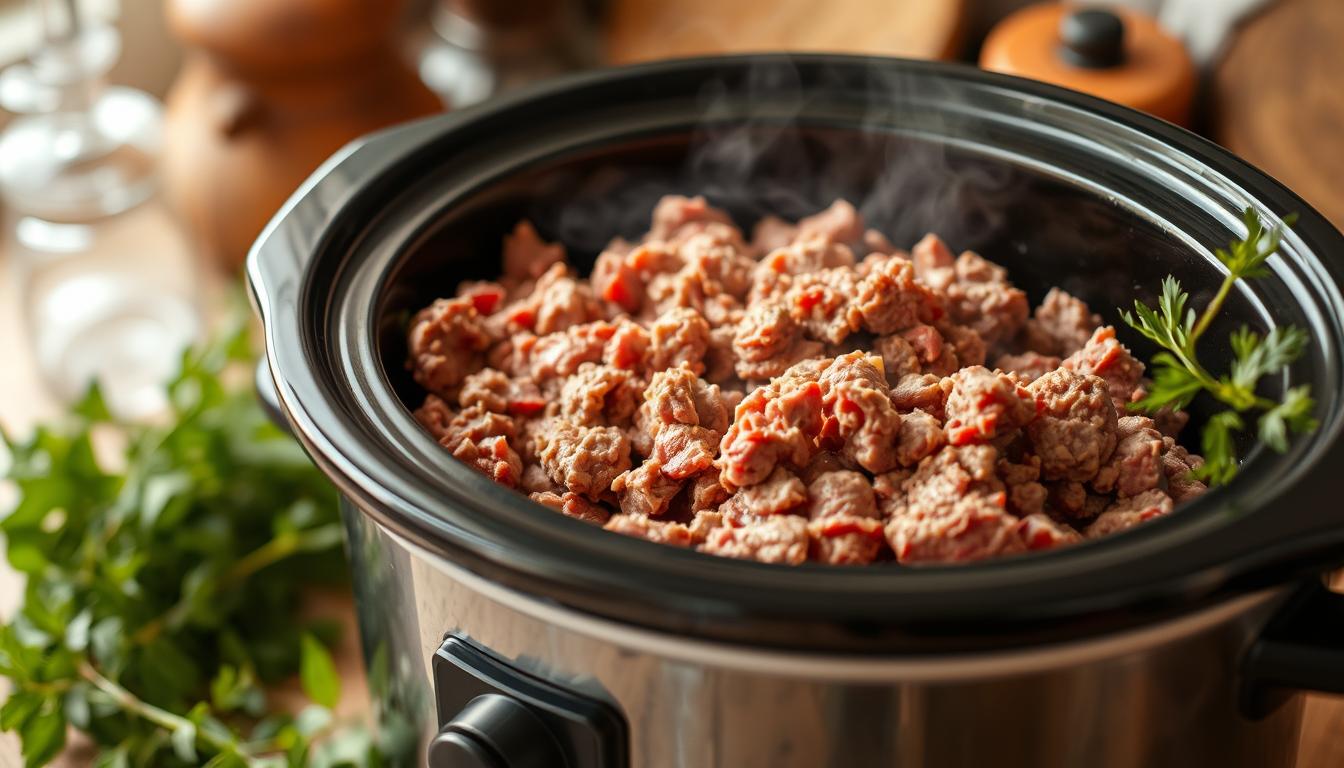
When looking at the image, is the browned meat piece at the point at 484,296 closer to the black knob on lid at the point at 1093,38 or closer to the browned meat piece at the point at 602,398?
the browned meat piece at the point at 602,398

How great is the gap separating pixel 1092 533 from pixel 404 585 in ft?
1.69

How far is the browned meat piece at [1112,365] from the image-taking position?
45.9 inches

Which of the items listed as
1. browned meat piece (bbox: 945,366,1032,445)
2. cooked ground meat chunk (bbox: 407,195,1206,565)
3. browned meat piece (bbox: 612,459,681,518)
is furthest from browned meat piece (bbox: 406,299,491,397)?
browned meat piece (bbox: 945,366,1032,445)

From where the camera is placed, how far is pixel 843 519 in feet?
3.23

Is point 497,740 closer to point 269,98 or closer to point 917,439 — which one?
point 917,439

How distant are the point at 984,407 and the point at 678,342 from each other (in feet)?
0.92

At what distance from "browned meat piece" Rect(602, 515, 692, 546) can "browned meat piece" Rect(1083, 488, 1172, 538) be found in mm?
299

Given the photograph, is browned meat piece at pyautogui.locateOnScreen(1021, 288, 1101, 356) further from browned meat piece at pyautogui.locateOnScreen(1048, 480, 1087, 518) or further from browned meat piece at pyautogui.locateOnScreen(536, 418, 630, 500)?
browned meat piece at pyautogui.locateOnScreen(536, 418, 630, 500)

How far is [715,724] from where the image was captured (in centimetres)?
95

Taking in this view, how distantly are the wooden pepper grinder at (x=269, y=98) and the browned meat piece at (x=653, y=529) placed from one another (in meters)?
1.20

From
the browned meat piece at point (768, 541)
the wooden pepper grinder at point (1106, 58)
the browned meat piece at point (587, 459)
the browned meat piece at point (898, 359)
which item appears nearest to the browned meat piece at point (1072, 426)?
the browned meat piece at point (898, 359)

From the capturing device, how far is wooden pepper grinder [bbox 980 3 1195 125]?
1.84 metres

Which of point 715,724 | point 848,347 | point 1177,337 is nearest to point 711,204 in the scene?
point 848,347

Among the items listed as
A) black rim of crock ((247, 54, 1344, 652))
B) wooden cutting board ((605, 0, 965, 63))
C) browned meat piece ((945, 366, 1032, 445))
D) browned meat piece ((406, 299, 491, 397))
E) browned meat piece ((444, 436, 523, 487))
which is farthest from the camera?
wooden cutting board ((605, 0, 965, 63))
